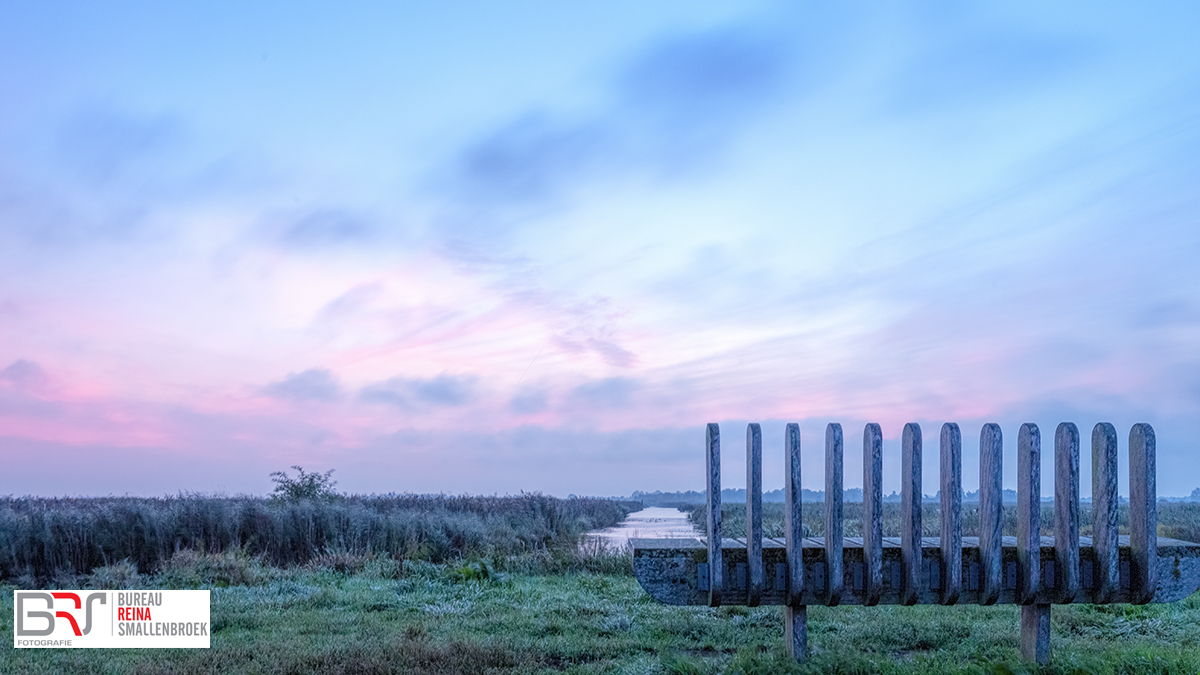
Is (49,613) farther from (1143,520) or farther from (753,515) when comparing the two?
(1143,520)

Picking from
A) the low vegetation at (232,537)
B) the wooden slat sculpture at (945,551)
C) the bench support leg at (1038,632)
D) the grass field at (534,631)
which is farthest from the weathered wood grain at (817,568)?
the low vegetation at (232,537)

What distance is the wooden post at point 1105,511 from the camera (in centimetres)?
606

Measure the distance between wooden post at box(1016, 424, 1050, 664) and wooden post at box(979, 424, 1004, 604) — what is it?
0.18 meters

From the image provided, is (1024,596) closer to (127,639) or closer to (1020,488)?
(1020,488)

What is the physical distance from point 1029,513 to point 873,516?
1171 mm

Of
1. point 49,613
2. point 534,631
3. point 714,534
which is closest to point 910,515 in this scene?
point 714,534

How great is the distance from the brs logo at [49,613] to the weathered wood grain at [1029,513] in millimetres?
8492

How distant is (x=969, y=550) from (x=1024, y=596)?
482 mm

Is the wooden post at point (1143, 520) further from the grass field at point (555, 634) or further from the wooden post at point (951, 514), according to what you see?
the wooden post at point (951, 514)

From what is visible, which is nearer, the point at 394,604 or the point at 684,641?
the point at 684,641

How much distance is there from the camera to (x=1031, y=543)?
605cm

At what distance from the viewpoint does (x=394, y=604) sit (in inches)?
381

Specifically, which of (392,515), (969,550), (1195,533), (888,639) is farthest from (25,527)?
(1195,533)
